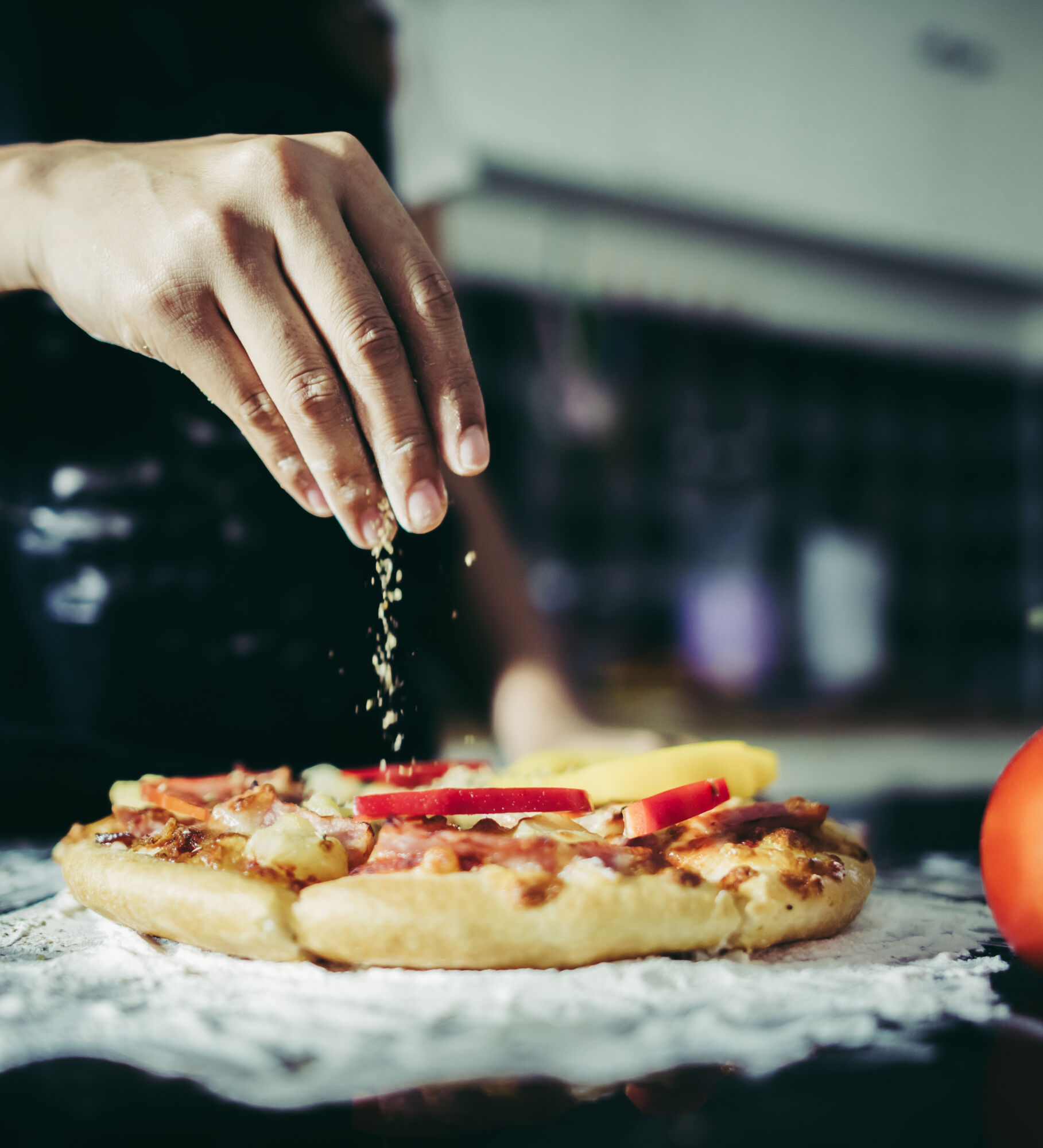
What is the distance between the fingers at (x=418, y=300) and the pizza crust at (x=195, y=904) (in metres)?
0.35

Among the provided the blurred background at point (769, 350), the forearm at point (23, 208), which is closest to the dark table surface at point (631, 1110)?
the forearm at point (23, 208)

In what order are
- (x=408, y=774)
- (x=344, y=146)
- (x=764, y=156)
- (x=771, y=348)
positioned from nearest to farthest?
(x=344, y=146)
(x=408, y=774)
(x=764, y=156)
(x=771, y=348)

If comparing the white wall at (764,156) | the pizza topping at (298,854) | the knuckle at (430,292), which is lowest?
the pizza topping at (298,854)

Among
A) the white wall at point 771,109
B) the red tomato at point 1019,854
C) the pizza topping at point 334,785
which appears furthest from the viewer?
the white wall at point 771,109

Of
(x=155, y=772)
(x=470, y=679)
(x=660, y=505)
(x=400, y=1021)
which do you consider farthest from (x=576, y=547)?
(x=400, y=1021)

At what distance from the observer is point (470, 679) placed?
180 cm

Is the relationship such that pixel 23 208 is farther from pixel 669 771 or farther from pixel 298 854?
pixel 669 771

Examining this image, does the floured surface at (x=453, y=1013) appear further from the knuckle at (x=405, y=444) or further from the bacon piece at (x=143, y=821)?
the knuckle at (x=405, y=444)

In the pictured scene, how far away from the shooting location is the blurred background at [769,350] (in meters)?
3.13

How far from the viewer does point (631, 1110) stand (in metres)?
0.42

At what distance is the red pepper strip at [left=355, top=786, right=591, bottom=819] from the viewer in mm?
700

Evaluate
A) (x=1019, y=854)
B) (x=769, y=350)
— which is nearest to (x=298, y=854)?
(x=1019, y=854)

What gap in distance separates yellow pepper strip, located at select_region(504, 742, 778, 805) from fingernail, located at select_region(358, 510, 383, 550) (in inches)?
10.2

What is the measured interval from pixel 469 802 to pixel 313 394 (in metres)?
0.33
